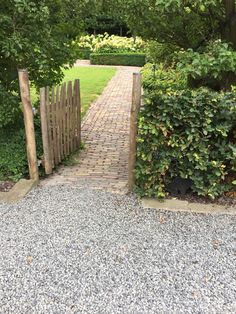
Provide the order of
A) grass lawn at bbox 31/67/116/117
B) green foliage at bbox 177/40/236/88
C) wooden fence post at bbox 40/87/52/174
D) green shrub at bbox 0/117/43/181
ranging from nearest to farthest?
green foliage at bbox 177/40/236/88, wooden fence post at bbox 40/87/52/174, green shrub at bbox 0/117/43/181, grass lawn at bbox 31/67/116/117

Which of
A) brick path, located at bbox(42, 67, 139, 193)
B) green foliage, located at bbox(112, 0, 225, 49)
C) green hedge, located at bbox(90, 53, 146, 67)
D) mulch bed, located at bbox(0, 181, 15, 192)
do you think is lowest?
green hedge, located at bbox(90, 53, 146, 67)

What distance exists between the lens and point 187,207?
4219mm

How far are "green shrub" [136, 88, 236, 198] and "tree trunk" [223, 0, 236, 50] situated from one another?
1.12 m

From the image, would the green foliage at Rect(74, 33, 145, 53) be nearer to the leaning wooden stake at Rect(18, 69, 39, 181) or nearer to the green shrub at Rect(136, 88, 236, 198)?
the leaning wooden stake at Rect(18, 69, 39, 181)

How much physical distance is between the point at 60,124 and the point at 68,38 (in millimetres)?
1495

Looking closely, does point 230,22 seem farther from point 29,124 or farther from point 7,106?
point 7,106

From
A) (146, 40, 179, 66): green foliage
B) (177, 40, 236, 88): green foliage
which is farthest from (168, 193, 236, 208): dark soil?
(146, 40, 179, 66): green foliage

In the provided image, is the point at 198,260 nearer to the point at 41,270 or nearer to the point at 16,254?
the point at 41,270

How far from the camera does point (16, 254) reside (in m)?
3.33

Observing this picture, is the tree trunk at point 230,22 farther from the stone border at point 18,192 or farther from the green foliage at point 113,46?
the green foliage at point 113,46

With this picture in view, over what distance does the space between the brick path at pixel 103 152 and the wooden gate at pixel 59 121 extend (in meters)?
0.28

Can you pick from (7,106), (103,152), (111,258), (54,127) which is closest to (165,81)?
(103,152)

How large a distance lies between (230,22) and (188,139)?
1842 mm

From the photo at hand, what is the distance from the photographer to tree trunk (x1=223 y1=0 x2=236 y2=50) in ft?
14.8
